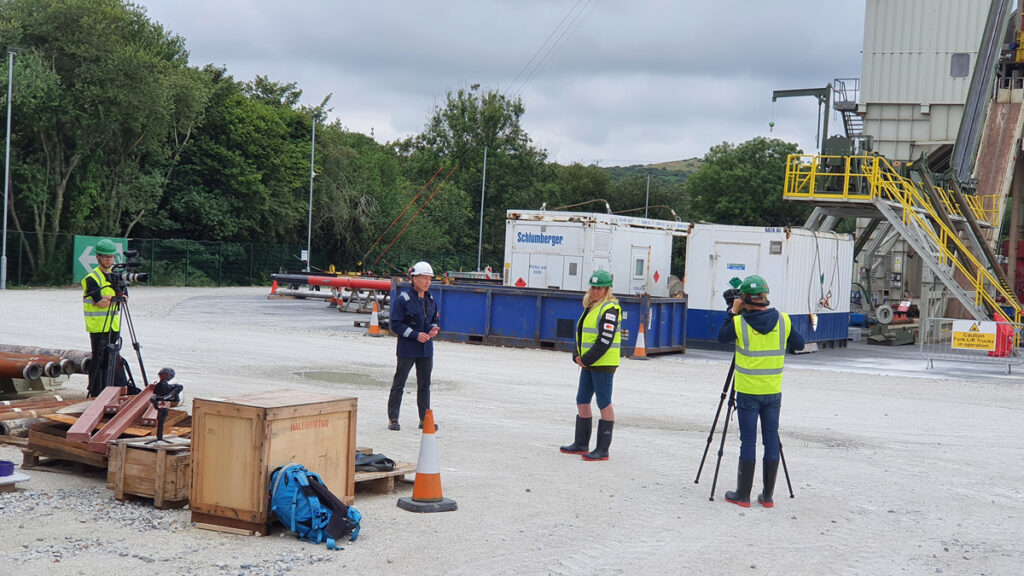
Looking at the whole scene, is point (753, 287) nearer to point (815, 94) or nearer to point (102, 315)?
point (102, 315)

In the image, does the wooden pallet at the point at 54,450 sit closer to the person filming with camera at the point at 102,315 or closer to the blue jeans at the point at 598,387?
the person filming with camera at the point at 102,315

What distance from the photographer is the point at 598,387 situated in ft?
33.4

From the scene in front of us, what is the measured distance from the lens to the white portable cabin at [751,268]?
24.0 metres

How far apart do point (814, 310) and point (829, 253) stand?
1.93 metres

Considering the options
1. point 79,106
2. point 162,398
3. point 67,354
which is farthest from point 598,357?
point 79,106

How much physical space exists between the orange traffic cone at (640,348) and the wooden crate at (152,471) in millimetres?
15099

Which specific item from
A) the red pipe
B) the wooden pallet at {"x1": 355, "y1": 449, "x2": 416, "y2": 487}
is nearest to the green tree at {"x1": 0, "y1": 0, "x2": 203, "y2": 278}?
the red pipe

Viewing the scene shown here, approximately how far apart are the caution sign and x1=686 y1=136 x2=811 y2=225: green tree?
48801 millimetres

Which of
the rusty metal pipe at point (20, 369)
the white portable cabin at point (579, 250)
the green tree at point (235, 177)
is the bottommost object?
the rusty metal pipe at point (20, 369)

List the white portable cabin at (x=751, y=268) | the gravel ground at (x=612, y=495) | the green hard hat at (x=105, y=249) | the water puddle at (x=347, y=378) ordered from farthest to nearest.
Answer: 1. the white portable cabin at (x=751, y=268)
2. the water puddle at (x=347, y=378)
3. the green hard hat at (x=105, y=249)
4. the gravel ground at (x=612, y=495)

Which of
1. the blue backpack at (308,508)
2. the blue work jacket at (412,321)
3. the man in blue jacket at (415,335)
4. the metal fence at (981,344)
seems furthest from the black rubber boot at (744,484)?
the metal fence at (981,344)

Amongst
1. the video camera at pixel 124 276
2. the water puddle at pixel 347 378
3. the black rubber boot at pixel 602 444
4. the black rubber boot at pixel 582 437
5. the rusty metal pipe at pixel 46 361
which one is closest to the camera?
the black rubber boot at pixel 602 444

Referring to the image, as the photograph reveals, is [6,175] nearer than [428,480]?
No

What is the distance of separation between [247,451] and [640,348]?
51.7 ft
